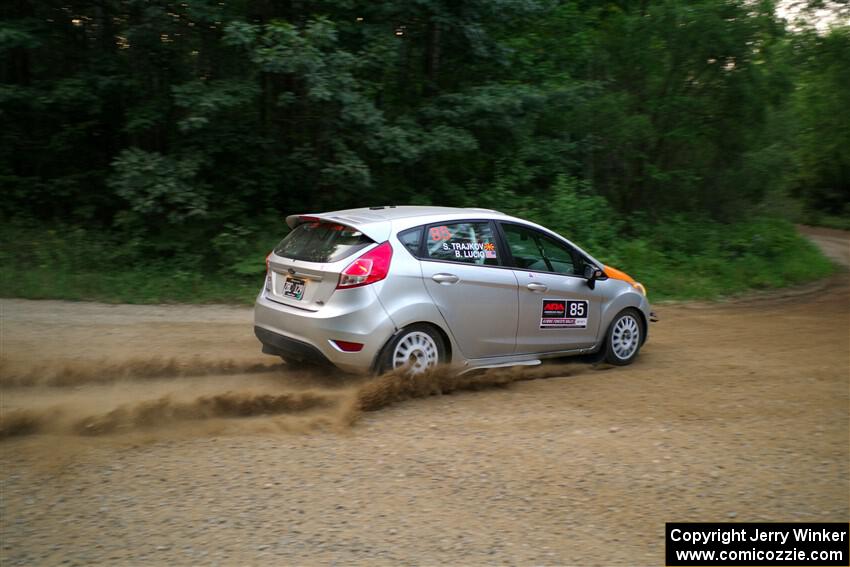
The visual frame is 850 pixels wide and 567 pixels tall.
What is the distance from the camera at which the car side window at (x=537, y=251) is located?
750 centimetres

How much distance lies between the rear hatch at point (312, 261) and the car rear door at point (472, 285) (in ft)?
2.22

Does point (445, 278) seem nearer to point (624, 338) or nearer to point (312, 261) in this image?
point (312, 261)

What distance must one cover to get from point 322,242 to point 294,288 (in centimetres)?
48

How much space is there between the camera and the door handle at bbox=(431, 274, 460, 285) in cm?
680

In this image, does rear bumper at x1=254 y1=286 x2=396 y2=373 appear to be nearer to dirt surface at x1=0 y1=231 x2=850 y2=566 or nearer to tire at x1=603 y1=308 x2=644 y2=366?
dirt surface at x1=0 y1=231 x2=850 y2=566

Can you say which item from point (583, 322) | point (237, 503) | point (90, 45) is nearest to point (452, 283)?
point (583, 322)

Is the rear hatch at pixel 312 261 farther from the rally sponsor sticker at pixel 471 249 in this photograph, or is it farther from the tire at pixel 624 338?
the tire at pixel 624 338

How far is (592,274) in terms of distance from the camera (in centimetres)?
791

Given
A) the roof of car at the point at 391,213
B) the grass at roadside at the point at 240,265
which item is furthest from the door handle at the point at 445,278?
the grass at roadside at the point at 240,265

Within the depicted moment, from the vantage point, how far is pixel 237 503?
4371 mm

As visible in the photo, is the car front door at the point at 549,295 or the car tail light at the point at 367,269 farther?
the car front door at the point at 549,295

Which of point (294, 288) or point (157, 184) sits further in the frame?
point (157, 184)

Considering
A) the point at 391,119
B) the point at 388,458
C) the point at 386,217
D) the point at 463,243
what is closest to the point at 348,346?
the point at 386,217

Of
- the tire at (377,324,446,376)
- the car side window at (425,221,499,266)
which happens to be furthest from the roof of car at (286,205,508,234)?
the tire at (377,324,446,376)
